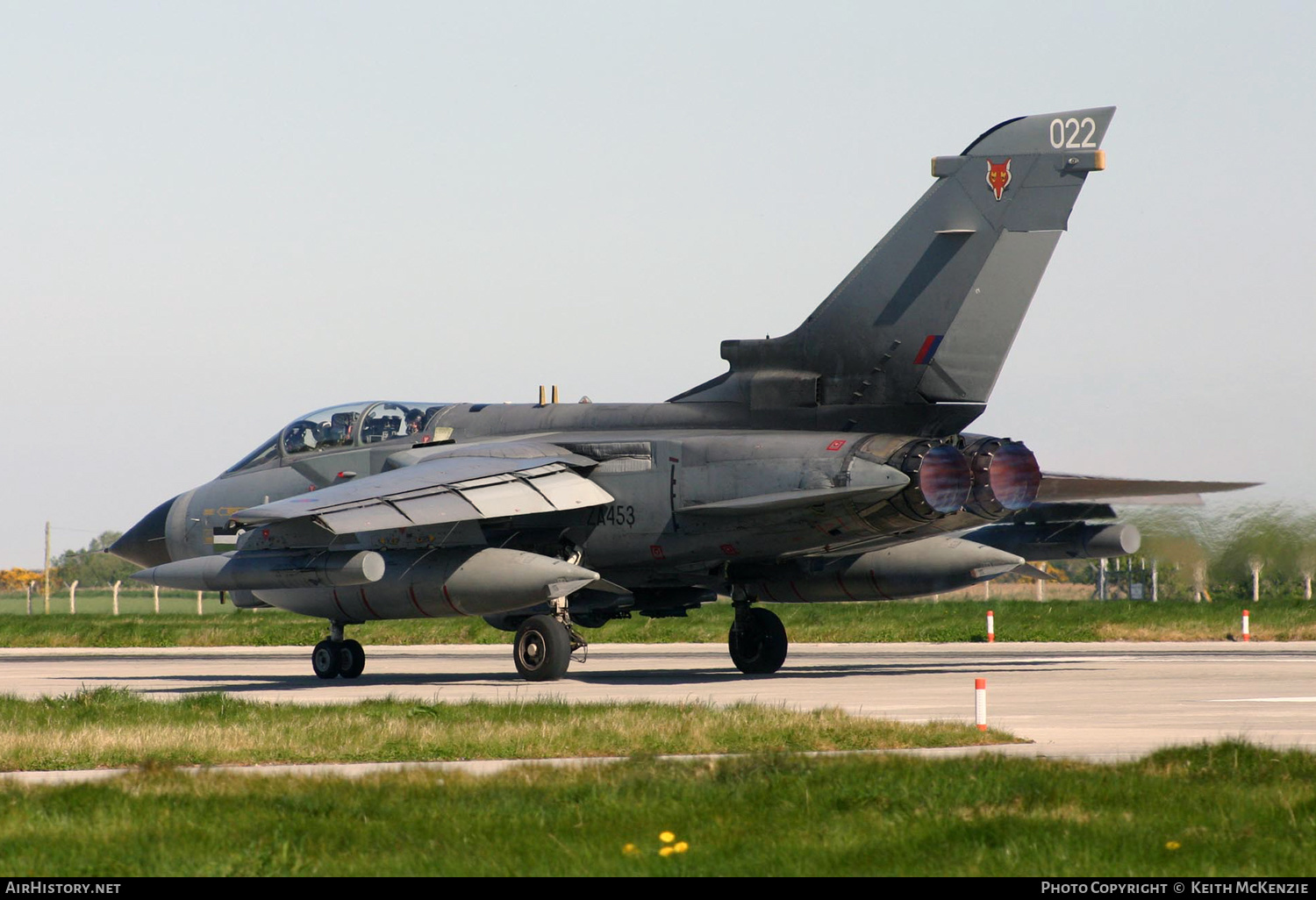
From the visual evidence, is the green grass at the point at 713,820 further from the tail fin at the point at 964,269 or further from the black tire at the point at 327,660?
the black tire at the point at 327,660

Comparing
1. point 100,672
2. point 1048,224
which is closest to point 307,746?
point 1048,224

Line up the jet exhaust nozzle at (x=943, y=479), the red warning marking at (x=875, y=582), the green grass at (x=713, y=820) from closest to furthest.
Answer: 1. the green grass at (x=713, y=820)
2. the jet exhaust nozzle at (x=943, y=479)
3. the red warning marking at (x=875, y=582)

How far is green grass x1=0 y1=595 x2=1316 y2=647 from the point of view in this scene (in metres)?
32.7

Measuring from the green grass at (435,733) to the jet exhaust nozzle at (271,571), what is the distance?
4005 millimetres

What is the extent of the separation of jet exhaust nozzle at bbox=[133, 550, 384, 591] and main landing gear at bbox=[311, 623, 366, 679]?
2.31m

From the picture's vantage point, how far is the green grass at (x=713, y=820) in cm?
730

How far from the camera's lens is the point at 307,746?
1230 centimetres

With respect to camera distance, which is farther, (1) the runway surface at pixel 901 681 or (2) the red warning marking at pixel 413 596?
(2) the red warning marking at pixel 413 596

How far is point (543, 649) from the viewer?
2009cm

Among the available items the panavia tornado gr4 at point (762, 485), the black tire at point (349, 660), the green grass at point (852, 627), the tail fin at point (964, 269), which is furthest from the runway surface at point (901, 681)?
the tail fin at point (964, 269)

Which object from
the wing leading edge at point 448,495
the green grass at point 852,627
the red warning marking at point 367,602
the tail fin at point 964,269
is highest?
the tail fin at point 964,269

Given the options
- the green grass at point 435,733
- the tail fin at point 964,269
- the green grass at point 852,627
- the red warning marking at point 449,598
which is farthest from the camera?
the green grass at point 852,627

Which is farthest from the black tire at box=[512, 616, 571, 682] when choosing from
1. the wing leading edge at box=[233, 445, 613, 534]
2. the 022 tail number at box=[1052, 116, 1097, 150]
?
the 022 tail number at box=[1052, 116, 1097, 150]
